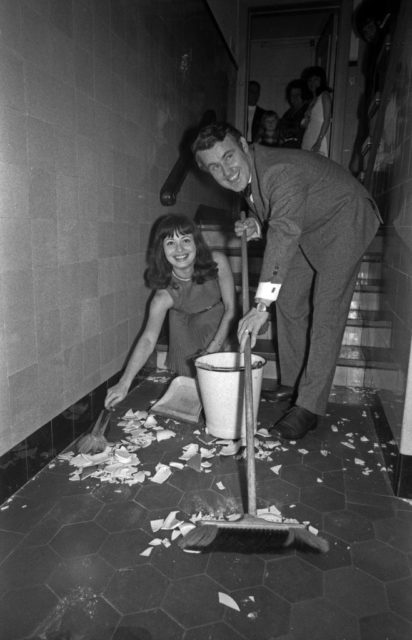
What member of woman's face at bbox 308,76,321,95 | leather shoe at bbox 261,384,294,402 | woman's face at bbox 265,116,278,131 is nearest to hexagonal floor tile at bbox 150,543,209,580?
leather shoe at bbox 261,384,294,402

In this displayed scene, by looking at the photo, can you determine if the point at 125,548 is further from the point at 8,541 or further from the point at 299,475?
the point at 299,475

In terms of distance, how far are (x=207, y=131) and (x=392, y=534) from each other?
1.66 metres

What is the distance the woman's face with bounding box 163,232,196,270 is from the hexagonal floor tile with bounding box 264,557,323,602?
1.64m

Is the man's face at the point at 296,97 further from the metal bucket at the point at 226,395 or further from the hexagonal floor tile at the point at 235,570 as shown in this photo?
the hexagonal floor tile at the point at 235,570

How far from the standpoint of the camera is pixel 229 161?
6.61 feet

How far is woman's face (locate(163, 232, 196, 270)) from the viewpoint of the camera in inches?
103

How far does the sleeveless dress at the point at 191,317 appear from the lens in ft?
9.20

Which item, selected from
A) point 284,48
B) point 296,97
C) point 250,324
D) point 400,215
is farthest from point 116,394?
point 284,48

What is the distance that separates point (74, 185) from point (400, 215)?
4.83ft

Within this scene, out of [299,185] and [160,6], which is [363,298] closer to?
[299,185]

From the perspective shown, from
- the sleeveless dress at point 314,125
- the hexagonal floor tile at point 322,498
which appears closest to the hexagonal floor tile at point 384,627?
the hexagonal floor tile at point 322,498

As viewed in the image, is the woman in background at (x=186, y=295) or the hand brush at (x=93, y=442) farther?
the woman in background at (x=186, y=295)

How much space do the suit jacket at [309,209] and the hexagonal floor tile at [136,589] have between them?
114 cm

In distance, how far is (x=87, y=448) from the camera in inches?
83.3
